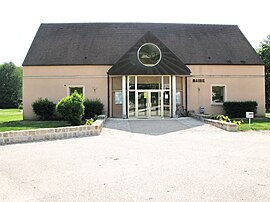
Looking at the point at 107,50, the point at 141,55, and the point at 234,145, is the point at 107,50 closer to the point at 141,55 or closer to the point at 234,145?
the point at 141,55

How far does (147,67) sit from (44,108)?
8.62 meters

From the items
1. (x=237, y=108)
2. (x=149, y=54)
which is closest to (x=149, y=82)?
(x=149, y=54)

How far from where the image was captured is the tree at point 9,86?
6225cm

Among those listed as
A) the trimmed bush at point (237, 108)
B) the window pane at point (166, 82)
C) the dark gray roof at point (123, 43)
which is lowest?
the trimmed bush at point (237, 108)

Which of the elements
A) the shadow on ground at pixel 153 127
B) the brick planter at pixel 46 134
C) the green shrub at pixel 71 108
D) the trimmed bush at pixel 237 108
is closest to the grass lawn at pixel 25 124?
the green shrub at pixel 71 108

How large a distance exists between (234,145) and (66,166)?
6173 mm

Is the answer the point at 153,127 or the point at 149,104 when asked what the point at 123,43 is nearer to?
the point at 149,104

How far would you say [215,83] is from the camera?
25984mm

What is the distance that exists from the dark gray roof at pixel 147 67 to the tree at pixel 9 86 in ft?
145

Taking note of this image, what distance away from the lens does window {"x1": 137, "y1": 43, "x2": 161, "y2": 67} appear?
2330 cm

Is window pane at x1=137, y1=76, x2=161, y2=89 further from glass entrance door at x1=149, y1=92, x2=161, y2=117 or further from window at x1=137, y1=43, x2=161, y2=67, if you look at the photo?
window at x1=137, y1=43, x2=161, y2=67

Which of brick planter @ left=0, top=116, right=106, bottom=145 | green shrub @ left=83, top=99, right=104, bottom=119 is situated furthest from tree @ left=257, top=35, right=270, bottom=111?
brick planter @ left=0, top=116, right=106, bottom=145

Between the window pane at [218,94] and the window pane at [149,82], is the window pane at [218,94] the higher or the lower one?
the lower one

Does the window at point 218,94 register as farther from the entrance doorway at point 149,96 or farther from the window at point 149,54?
the window at point 149,54
